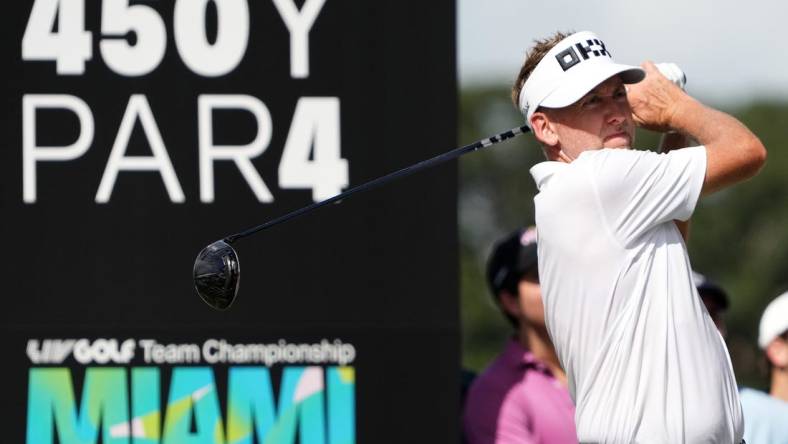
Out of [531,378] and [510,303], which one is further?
[510,303]

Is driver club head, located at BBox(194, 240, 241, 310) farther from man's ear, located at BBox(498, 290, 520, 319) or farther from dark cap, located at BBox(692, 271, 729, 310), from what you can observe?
dark cap, located at BBox(692, 271, 729, 310)

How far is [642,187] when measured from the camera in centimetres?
424

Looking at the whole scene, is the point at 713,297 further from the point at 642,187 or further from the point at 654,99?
the point at 642,187

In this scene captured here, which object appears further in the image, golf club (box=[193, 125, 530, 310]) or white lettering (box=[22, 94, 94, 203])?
white lettering (box=[22, 94, 94, 203])

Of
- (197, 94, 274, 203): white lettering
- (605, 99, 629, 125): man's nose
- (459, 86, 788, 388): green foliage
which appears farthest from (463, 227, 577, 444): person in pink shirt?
(459, 86, 788, 388): green foliage

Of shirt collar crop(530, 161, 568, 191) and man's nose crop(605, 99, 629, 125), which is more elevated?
man's nose crop(605, 99, 629, 125)

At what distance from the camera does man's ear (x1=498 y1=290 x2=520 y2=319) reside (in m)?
6.43

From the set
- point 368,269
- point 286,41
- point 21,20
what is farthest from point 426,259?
point 21,20

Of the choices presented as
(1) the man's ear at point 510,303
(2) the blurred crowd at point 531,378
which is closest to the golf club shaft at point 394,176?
(2) the blurred crowd at point 531,378

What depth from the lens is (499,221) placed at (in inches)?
2591

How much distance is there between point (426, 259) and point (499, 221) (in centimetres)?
6079

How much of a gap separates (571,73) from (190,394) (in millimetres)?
1597

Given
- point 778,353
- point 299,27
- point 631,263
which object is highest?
point 299,27

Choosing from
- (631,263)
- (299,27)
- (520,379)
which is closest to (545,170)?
(631,263)
